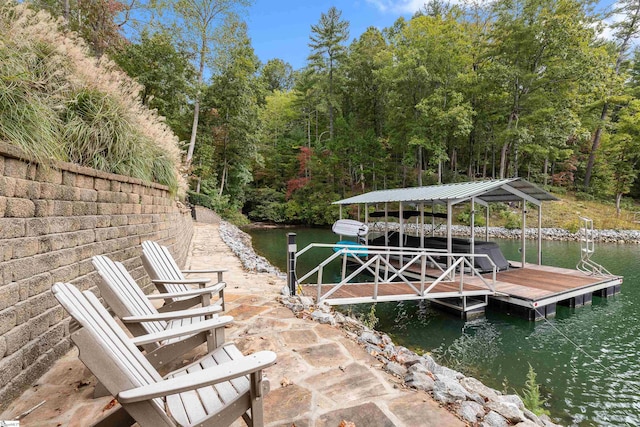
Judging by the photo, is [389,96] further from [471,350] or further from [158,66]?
[471,350]

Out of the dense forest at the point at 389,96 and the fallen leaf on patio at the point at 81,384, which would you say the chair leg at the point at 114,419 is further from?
the dense forest at the point at 389,96

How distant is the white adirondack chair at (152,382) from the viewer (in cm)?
107

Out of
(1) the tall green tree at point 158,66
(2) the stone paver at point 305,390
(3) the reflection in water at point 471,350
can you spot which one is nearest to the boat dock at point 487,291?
(3) the reflection in water at point 471,350

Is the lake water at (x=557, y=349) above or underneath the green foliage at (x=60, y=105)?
underneath

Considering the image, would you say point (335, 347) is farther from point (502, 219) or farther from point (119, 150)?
point (502, 219)

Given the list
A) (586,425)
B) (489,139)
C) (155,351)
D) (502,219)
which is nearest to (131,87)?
(155,351)

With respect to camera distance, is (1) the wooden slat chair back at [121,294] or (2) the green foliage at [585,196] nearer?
(1) the wooden slat chair back at [121,294]

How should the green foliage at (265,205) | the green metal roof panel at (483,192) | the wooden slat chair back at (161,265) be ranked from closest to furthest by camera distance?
A: the wooden slat chair back at (161,265) → the green metal roof panel at (483,192) → the green foliage at (265,205)

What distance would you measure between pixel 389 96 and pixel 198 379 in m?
21.9

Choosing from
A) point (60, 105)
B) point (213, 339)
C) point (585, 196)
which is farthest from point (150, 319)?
point (585, 196)

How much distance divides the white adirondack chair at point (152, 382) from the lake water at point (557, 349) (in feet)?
11.1

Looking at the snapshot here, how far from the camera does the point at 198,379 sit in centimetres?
110

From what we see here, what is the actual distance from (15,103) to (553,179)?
28421 mm

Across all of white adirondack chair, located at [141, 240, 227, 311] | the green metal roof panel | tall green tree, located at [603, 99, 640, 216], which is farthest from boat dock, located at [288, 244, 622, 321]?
tall green tree, located at [603, 99, 640, 216]
